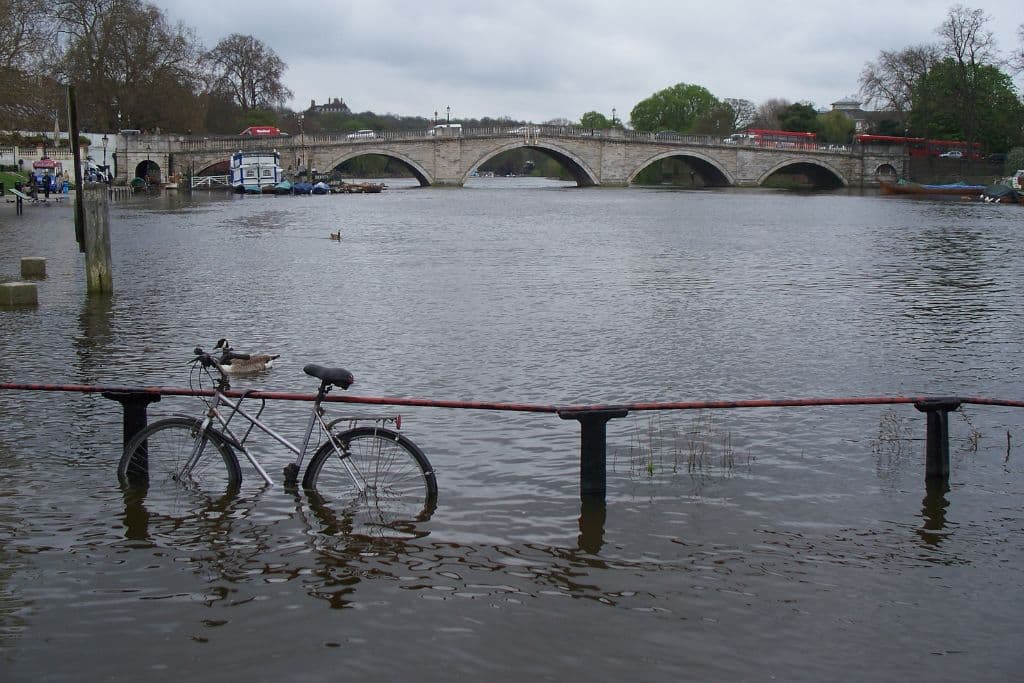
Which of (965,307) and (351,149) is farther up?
(351,149)

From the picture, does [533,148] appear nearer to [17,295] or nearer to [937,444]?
[17,295]

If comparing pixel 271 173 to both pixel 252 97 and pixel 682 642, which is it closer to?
pixel 252 97

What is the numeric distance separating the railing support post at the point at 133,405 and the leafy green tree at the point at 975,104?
7961 centimetres

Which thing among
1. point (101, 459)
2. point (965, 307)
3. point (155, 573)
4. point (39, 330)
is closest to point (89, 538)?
point (155, 573)

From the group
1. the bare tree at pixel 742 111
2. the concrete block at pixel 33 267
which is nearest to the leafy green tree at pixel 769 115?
the bare tree at pixel 742 111

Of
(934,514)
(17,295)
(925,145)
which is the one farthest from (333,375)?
(925,145)

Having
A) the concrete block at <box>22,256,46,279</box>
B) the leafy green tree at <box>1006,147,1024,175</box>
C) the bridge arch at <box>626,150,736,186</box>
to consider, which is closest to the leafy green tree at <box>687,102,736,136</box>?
the bridge arch at <box>626,150,736,186</box>

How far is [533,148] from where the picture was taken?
7675cm

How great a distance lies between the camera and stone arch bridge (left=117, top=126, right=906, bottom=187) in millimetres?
72438

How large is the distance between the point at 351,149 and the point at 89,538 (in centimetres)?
7110

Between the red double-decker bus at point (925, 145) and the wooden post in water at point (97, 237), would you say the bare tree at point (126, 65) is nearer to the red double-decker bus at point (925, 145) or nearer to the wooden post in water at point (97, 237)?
the red double-decker bus at point (925, 145)

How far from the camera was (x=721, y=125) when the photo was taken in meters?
119

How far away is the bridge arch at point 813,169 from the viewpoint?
83.1m

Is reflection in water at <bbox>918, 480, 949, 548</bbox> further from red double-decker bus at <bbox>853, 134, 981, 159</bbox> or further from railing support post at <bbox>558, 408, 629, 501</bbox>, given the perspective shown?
red double-decker bus at <bbox>853, 134, 981, 159</bbox>
